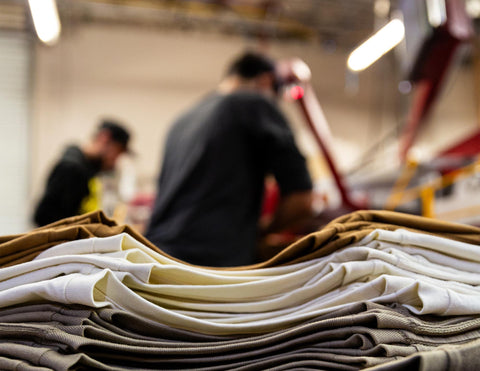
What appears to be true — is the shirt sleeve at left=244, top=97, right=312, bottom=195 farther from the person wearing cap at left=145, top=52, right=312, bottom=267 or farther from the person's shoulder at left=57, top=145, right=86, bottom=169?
the person's shoulder at left=57, top=145, right=86, bottom=169

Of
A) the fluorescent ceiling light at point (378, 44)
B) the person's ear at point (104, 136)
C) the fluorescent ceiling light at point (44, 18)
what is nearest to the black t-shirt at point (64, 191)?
the person's ear at point (104, 136)

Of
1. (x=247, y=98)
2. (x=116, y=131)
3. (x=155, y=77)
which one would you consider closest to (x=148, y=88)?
(x=155, y=77)

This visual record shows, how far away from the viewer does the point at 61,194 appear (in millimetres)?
2029

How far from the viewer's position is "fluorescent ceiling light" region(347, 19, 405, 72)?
200cm

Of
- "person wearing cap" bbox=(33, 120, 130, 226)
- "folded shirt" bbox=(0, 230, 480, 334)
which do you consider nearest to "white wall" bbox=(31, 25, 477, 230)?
"person wearing cap" bbox=(33, 120, 130, 226)

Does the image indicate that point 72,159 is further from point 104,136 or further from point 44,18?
point 44,18

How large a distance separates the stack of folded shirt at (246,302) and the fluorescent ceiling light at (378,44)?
1660 mm

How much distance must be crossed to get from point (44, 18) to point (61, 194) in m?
0.76

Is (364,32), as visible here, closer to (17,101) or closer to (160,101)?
(160,101)

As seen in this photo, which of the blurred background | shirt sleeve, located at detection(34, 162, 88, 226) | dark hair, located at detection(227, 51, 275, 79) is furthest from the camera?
the blurred background

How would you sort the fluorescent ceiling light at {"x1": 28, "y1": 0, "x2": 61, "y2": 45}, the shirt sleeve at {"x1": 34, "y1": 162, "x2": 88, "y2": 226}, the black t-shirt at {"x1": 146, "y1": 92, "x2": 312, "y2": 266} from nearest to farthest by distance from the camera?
the black t-shirt at {"x1": 146, "y1": 92, "x2": 312, "y2": 266}, the fluorescent ceiling light at {"x1": 28, "y1": 0, "x2": 61, "y2": 45}, the shirt sleeve at {"x1": 34, "y1": 162, "x2": 88, "y2": 226}

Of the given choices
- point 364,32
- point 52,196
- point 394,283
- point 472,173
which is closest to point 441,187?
point 472,173

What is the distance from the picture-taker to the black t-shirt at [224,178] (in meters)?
1.00

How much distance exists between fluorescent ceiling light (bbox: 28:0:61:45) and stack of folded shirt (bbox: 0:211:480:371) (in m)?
1.65
